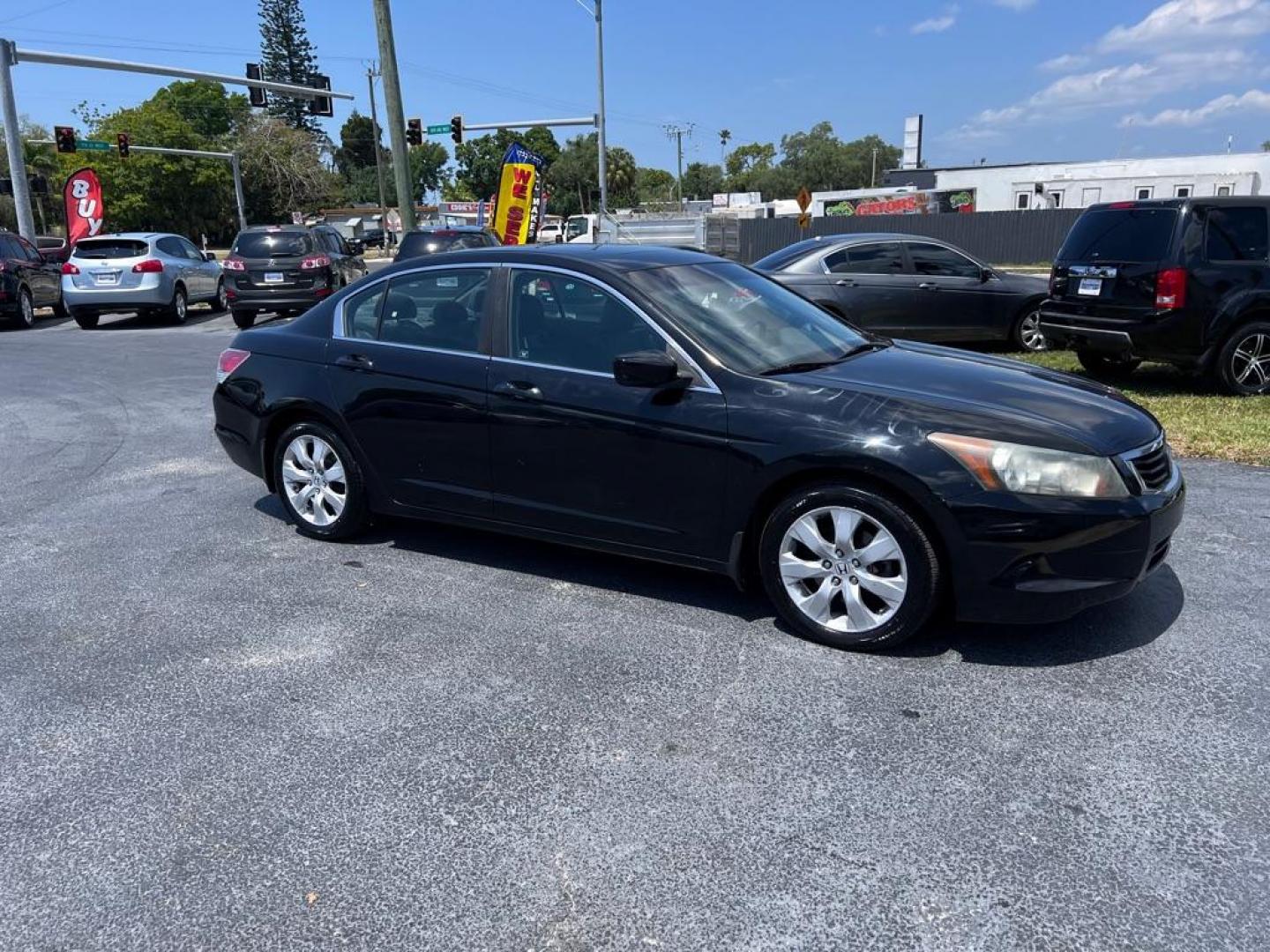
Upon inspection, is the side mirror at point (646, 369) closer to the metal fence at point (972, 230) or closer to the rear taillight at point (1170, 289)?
the rear taillight at point (1170, 289)

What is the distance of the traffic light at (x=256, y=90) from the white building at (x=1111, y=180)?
30118mm

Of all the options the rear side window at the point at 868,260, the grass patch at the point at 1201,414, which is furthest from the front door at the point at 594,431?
the rear side window at the point at 868,260

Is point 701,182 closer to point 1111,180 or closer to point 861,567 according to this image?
point 1111,180

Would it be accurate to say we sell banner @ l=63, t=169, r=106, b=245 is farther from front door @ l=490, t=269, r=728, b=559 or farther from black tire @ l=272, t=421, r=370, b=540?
front door @ l=490, t=269, r=728, b=559

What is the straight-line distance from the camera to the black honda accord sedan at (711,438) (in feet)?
12.1

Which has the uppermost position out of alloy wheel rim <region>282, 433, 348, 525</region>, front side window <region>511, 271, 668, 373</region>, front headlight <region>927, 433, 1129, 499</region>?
front side window <region>511, 271, 668, 373</region>

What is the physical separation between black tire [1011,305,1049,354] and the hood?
7401 mm

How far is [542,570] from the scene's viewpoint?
500 cm

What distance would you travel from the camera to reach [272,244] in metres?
16.9

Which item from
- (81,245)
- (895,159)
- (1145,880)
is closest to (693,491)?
(1145,880)

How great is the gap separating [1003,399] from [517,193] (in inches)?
732

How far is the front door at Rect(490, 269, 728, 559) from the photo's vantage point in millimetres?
4172

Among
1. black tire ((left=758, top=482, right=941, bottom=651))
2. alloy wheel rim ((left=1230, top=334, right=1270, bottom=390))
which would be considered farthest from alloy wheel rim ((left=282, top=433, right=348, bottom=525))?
alloy wheel rim ((left=1230, top=334, right=1270, bottom=390))

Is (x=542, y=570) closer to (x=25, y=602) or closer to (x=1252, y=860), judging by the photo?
(x=25, y=602)
